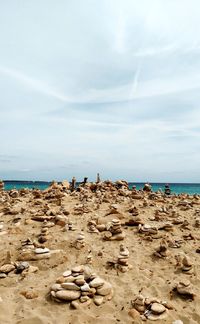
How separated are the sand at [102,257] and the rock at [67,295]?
173mm

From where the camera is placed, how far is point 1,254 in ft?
31.6

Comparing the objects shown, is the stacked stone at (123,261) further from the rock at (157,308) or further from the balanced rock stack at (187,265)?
the rock at (157,308)

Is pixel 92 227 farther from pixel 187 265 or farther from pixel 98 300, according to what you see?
pixel 98 300

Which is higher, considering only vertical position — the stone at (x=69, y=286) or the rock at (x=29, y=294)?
the stone at (x=69, y=286)

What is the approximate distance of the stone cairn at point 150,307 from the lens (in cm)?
722

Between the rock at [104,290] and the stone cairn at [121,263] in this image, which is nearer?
the rock at [104,290]

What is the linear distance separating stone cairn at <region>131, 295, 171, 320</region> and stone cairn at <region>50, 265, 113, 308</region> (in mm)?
696

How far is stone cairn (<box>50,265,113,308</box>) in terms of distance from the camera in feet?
24.8

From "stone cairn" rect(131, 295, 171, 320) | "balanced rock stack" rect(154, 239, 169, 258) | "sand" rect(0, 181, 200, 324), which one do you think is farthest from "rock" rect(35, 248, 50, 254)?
"balanced rock stack" rect(154, 239, 169, 258)

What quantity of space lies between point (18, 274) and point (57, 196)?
7470mm

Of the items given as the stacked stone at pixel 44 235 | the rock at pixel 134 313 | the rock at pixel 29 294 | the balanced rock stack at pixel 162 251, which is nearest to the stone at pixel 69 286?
the rock at pixel 29 294

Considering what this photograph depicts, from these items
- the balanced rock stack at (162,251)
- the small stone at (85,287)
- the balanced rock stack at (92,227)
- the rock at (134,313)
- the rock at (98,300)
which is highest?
the balanced rock stack at (92,227)

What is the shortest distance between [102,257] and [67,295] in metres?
2.31

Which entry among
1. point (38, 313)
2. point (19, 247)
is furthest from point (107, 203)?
point (38, 313)
